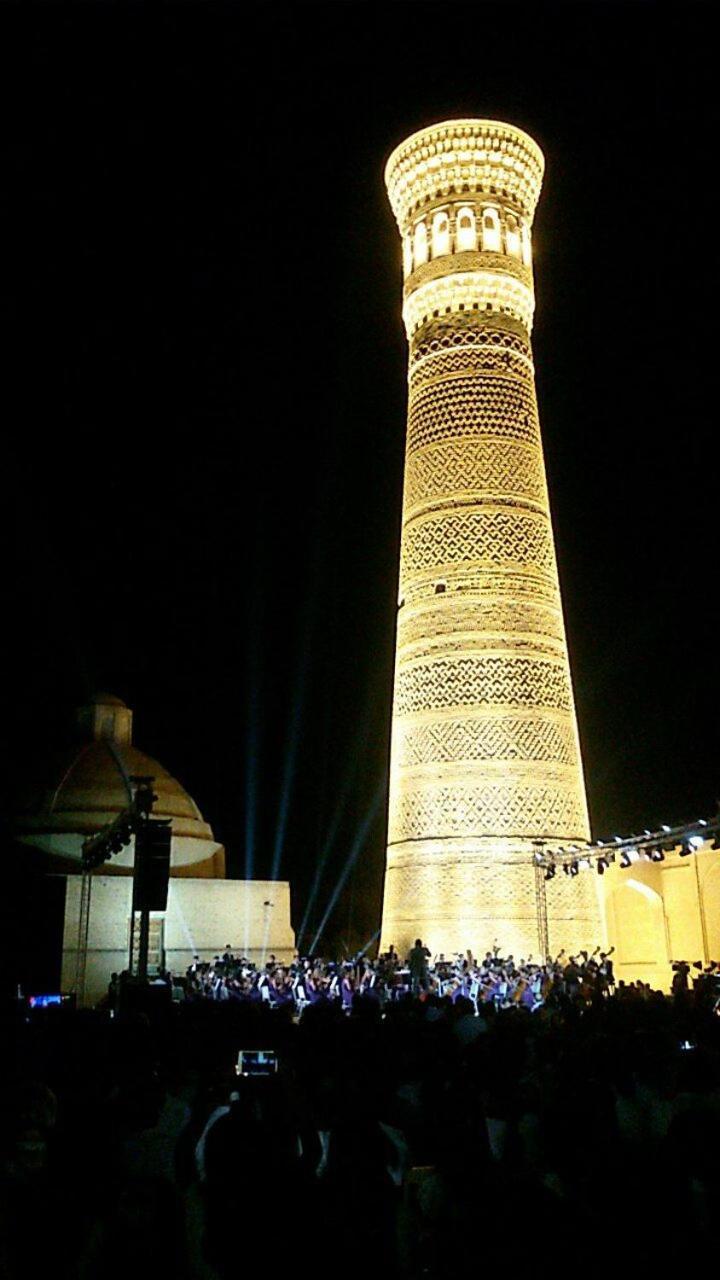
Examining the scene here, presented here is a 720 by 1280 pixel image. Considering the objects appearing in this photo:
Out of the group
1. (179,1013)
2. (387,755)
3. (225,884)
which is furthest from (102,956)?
(179,1013)

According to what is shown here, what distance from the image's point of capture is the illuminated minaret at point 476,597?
1677 centimetres

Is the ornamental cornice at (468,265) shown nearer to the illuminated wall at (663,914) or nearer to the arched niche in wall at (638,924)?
the illuminated wall at (663,914)

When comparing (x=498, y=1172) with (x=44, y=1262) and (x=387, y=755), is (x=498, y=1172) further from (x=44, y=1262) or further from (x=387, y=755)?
(x=387, y=755)

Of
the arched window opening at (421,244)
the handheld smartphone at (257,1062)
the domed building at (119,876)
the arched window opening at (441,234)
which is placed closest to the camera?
the handheld smartphone at (257,1062)

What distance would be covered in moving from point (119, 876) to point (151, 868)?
35.1ft

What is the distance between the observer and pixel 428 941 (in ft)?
54.5

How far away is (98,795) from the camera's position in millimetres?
22656

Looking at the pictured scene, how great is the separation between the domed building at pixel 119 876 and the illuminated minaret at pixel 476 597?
4.94 m

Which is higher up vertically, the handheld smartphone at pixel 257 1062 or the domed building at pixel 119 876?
the domed building at pixel 119 876

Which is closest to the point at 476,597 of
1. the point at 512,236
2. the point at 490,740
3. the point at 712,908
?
the point at 490,740

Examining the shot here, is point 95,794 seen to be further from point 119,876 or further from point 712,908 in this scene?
point 712,908

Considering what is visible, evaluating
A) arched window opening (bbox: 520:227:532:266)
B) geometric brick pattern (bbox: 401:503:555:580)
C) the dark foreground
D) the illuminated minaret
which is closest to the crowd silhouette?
the dark foreground

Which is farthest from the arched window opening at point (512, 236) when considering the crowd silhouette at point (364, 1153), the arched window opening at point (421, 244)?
the crowd silhouette at point (364, 1153)

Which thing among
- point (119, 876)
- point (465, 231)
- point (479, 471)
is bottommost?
point (119, 876)
